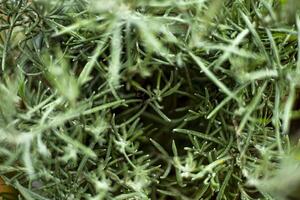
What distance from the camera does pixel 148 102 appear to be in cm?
44

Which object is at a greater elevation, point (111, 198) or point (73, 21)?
point (73, 21)

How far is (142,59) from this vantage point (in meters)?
0.43

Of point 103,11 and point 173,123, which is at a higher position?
point 103,11

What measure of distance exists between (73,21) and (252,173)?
0.57ft

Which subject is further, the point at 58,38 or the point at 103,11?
the point at 58,38

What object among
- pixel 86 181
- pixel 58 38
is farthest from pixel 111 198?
pixel 58 38

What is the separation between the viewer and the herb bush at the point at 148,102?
38 cm

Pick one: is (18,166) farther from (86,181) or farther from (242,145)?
(242,145)

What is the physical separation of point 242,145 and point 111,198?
105 millimetres

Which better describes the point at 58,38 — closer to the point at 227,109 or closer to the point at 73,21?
the point at 73,21

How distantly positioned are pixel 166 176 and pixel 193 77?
8cm

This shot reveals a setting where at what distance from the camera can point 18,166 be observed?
425 millimetres

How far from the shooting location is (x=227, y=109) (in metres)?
0.43

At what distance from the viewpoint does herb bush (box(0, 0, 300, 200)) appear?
38 cm
